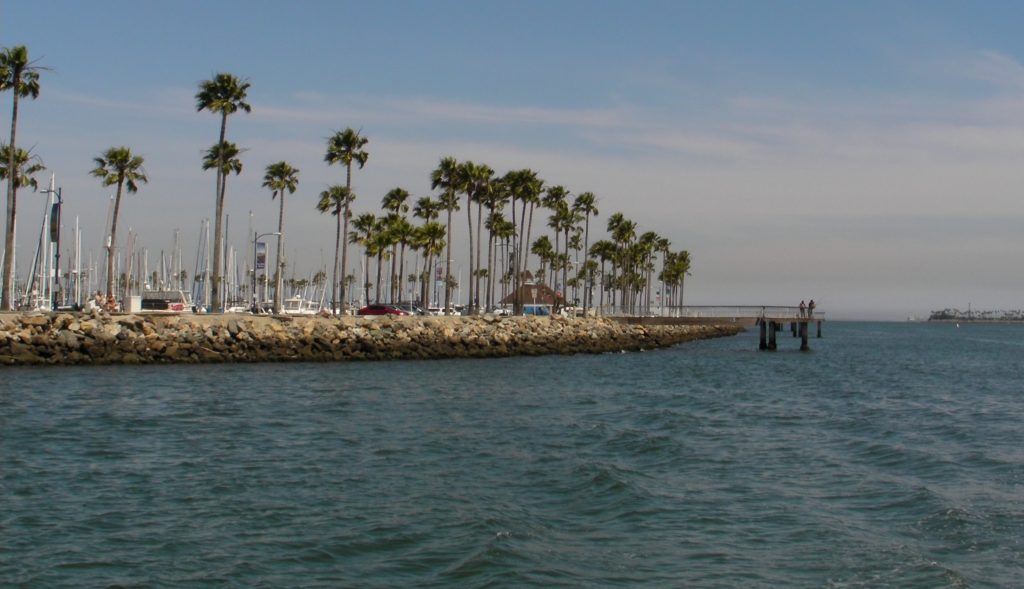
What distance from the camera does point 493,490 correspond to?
54.0ft

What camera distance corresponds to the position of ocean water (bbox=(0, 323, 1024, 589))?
472 inches

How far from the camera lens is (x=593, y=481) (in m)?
17.4

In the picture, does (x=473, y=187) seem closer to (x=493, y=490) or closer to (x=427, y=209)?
(x=427, y=209)

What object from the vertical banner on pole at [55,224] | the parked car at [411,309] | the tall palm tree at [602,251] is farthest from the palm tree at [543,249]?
the vertical banner on pole at [55,224]

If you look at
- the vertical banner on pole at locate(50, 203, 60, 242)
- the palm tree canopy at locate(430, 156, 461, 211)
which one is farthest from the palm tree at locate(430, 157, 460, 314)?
the vertical banner on pole at locate(50, 203, 60, 242)

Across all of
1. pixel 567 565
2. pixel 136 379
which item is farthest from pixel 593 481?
pixel 136 379

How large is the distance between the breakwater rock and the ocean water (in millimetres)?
8620

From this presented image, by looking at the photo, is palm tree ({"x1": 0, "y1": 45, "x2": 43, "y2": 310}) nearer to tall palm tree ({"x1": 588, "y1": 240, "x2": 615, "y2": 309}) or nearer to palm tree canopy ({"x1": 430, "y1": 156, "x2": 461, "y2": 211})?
palm tree canopy ({"x1": 430, "y1": 156, "x2": 461, "y2": 211})

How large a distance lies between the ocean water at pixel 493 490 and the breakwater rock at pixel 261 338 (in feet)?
28.3

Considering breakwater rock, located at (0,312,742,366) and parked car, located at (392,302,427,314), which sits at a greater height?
parked car, located at (392,302,427,314)

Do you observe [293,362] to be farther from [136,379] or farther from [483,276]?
[483,276]

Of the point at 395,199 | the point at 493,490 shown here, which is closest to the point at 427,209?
the point at 395,199

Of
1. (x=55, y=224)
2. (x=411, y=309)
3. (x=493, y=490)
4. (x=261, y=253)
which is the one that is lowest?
(x=493, y=490)

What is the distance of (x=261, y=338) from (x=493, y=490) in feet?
109
